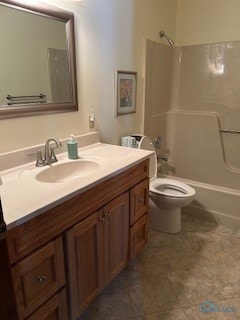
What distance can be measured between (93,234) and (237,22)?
7.51ft

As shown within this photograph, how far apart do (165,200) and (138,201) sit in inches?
19.2

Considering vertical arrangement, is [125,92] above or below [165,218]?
above

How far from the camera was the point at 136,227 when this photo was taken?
5.39 feet

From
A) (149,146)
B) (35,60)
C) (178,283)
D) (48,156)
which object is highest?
(35,60)

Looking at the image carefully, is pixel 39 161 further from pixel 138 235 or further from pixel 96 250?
pixel 138 235

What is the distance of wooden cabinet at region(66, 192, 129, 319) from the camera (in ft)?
3.78

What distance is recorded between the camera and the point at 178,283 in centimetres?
166

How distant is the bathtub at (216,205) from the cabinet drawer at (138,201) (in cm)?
99

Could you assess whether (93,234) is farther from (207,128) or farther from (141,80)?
(207,128)

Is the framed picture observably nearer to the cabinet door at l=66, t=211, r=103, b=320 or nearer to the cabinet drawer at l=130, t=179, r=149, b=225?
the cabinet drawer at l=130, t=179, r=149, b=225

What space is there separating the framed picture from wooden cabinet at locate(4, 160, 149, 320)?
26.7 inches

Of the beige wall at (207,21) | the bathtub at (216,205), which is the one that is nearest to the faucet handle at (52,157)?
the bathtub at (216,205)

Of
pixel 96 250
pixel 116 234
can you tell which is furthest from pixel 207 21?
pixel 96 250

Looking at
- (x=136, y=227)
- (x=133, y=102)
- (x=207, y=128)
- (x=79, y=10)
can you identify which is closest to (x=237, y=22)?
(x=207, y=128)
